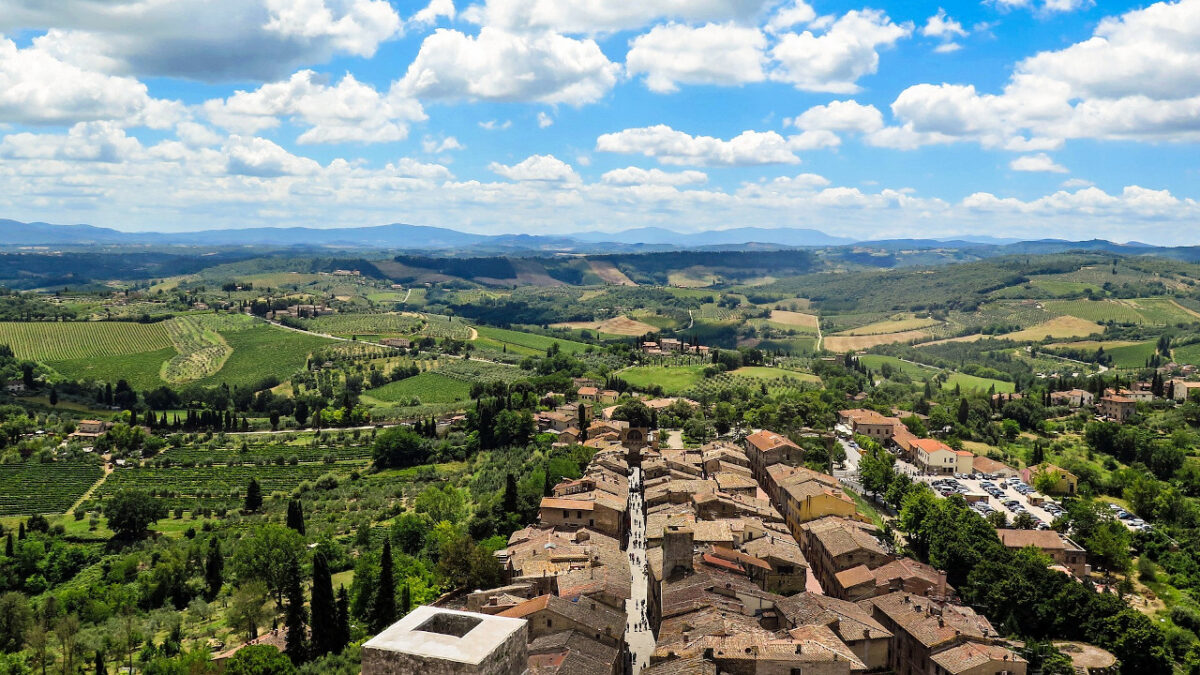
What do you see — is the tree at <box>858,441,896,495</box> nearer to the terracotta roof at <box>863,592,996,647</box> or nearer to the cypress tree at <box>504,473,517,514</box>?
the terracotta roof at <box>863,592,996,647</box>

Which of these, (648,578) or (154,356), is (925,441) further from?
(154,356)

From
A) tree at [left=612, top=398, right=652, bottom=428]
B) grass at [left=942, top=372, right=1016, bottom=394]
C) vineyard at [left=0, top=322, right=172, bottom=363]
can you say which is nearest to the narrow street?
tree at [left=612, top=398, right=652, bottom=428]

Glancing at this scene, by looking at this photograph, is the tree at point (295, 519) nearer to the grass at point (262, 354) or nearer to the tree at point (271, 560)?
the tree at point (271, 560)

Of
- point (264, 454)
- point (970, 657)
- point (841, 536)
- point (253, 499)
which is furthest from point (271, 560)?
point (264, 454)

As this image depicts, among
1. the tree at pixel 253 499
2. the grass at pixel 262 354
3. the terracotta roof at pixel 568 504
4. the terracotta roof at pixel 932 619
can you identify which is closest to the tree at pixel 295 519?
the tree at pixel 253 499

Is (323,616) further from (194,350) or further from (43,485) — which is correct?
(194,350)
